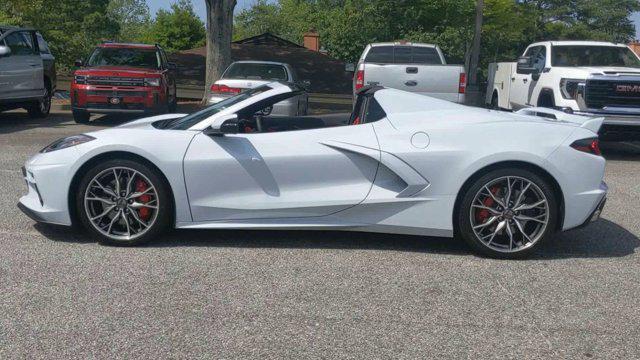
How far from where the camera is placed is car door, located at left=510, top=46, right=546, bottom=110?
12.6 m

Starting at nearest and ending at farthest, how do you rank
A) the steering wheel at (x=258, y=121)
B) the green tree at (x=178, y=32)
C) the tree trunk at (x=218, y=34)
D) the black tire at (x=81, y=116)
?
the steering wheel at (x=258, y=121) → the black tire at (x=81, y=116) → the tree trunk at (x=218, y=34) → the green tree at (x=178, y=32)

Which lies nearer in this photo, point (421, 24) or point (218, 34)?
point (218, 34)

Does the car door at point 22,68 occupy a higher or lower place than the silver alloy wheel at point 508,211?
higher

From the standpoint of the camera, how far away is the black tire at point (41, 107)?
1558 cm

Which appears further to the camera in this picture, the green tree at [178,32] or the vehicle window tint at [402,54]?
the green tree at [178,32]

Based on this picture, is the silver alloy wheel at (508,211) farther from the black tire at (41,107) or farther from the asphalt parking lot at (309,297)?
the black tire at (41,107)

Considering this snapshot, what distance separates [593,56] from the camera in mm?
12422

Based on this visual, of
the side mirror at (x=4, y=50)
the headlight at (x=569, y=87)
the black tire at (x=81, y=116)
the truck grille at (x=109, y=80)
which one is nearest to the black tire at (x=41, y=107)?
the black tire at (x=81, y=116)

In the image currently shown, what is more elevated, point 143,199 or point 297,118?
point 297,118

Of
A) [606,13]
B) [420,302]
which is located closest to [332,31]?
[420,302]

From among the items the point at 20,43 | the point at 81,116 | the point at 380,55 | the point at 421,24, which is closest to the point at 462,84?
the point at 380,55

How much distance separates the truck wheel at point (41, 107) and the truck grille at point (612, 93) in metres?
11.4

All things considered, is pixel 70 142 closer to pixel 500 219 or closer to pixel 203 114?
pixel 203 114

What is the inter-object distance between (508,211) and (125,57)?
39.9 ft
